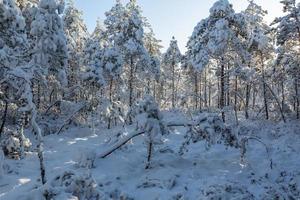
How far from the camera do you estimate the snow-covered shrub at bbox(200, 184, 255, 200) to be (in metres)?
18.4

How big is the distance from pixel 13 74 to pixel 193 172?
10121mm

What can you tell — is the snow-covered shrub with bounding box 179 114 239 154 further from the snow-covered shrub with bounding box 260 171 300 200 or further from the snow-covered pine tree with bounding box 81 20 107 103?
the snow-covered pine tree with bounding box 81 20 107 103

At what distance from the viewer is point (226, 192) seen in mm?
18812

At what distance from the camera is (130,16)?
4222 cm

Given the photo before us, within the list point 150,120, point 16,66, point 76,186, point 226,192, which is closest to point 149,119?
point 150,120

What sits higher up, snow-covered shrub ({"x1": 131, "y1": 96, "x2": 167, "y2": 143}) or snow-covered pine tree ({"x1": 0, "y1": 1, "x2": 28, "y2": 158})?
snow-covered pine tree ({"x1": 0, "y1": 1, "x2": 28, "y2": 158})

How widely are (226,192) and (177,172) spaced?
3.19 metres

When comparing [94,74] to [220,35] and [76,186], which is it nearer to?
[220,35]

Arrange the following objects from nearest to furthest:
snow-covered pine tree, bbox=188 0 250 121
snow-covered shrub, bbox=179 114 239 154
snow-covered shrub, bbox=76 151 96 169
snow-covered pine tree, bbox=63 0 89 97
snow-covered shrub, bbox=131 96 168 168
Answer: snow-covered shrub, bbox=131 96 168 168
snow-covered shrub, bbox=179 114 239 154
snow-covered shrub, bbox=76 151 96 169
snow-covered pine tree, bbox=188 0 250 121
snow-covered pine tree, bbox=63 0 89 97

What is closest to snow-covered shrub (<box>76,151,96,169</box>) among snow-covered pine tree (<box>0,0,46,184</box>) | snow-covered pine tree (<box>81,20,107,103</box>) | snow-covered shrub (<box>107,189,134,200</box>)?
snow-covered shrub (<box>107,189,134,200</box>)

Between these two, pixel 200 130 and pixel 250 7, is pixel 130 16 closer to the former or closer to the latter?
pixel 250 7

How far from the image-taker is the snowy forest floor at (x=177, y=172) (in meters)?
18.7

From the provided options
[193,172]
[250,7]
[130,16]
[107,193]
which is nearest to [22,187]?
[107,193]

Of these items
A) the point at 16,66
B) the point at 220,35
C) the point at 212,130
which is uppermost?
the point at 220,35
